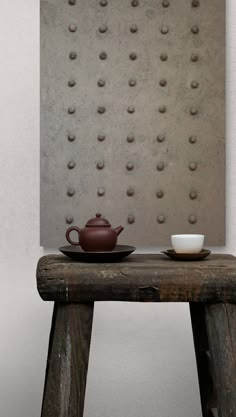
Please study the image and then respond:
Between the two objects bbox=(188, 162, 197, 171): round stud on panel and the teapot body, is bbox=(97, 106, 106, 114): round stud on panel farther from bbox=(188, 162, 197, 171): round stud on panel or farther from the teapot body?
the teapot body

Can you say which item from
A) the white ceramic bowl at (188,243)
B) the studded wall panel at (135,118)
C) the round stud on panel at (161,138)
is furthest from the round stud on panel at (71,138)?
the white ceramic bowl at (188,243)

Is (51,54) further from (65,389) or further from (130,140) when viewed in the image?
(65,389)

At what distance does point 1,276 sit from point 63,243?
0.21 meters

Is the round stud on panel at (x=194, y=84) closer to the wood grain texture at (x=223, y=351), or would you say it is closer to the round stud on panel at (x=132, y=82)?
the round stud on panel at (x=132, y=82)

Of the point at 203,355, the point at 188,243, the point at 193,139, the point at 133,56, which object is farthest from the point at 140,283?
the point at 133,56

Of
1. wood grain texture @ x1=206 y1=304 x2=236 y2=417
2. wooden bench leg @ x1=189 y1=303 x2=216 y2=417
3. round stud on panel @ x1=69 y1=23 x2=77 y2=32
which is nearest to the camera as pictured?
wood grain texture @ x1=206 y1=304 x2=236 y2=417

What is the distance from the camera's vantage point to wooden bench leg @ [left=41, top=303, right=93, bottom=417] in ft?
3.32

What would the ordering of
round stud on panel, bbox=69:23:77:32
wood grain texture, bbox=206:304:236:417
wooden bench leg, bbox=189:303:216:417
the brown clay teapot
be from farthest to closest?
round stud on panel, bbox=69:23:77:32
wooden bench leg, bbox=189:303:216:417
the brown clay teapot
wood grain texture, bbox=206:304:236:417

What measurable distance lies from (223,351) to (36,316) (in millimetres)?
740

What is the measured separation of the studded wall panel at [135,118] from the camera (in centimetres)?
157

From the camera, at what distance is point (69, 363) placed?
1.02 metres

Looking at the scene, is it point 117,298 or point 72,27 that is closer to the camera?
point 117,298

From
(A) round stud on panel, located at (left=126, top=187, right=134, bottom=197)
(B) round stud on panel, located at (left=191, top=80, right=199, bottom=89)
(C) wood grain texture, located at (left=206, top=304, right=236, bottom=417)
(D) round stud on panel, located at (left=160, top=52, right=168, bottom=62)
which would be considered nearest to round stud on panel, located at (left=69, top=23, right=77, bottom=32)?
(D) round stud on panel, located at (left=160, top=52, right=168, bottom=62)

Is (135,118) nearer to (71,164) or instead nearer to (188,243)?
(71,164)
